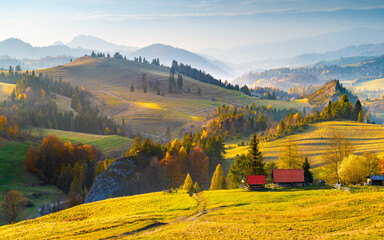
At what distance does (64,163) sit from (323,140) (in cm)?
12662

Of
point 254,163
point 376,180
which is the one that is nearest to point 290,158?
point 254,163

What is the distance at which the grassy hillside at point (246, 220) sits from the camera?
34.7m

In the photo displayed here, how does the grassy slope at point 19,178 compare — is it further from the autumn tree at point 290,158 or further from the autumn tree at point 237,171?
the autumn tree at point 290,158

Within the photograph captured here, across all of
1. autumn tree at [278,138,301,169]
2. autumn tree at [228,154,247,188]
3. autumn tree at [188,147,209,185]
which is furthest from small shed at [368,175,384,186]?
autumn tree at [188,147,209,185]

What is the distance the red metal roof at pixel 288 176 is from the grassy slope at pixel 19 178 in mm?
82005

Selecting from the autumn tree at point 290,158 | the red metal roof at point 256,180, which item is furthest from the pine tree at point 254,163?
the autumn tree at point 290,158

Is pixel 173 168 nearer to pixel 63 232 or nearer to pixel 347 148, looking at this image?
pixel 347 148

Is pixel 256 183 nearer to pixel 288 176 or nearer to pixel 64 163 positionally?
pixel 288 176

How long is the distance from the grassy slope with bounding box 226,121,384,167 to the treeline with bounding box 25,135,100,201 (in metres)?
68.0

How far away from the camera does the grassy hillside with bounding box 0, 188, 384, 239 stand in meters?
34.7

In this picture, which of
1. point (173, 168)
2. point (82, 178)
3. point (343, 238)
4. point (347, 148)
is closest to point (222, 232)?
point (343, 238)

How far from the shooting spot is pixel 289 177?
72.3m

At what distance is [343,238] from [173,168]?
91250mm

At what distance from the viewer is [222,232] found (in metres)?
36.6
